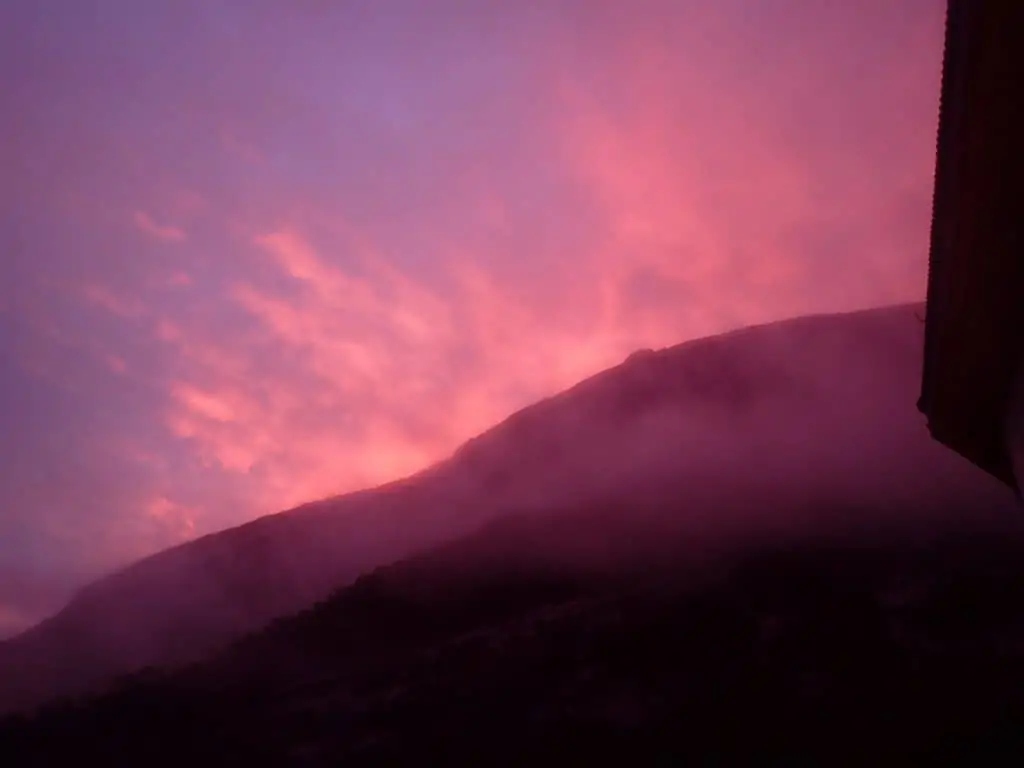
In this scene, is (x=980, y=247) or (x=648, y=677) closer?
(x=980, y=247)

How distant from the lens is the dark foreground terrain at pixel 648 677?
1865cm

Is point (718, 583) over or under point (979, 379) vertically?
under

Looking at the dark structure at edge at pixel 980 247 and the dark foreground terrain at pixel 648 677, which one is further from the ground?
the dark structure at edge at pixel 980 247

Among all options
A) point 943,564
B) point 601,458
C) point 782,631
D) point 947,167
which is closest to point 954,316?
point 947,167

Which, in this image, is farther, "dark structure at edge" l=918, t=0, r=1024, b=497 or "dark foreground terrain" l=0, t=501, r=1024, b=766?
"dark foreground terrain" l=0, t=501, r=1024, b=766

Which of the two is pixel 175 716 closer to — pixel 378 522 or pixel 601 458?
pixel 378 522

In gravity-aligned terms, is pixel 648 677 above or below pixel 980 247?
below

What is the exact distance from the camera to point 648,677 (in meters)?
22.9

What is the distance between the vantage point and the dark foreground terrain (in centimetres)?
1865

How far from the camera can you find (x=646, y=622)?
26812mm

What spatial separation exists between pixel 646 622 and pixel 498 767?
27.5 ft

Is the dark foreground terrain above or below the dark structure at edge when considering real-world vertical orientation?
below

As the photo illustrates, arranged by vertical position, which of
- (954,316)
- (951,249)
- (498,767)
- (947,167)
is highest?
(947,167)

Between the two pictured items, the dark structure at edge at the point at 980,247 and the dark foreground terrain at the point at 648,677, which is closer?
the dark structure at edge at the point at 980,247
